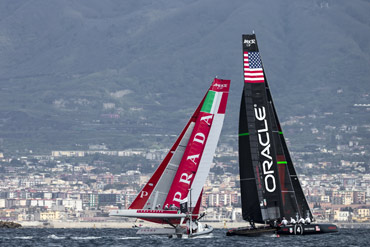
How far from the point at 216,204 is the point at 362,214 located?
59.9 ft

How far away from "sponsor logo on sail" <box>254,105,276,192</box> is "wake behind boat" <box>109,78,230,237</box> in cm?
276

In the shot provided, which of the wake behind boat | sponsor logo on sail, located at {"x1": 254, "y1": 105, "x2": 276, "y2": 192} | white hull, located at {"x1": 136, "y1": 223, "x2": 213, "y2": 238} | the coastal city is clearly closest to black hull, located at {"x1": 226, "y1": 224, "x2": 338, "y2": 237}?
white hull, located at {"x1": 136, "y1": 223, "x2": 213, "y2": 238}

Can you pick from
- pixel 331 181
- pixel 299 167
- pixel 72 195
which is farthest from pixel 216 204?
pixel 299 167

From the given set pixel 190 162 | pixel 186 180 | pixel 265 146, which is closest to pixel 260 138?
pixel 265 146

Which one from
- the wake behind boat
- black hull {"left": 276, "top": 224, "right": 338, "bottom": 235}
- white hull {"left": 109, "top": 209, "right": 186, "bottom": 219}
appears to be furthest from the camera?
the wake behind boat

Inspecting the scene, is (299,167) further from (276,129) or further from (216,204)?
(276,129)

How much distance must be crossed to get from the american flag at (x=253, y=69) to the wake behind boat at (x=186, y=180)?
2691mm

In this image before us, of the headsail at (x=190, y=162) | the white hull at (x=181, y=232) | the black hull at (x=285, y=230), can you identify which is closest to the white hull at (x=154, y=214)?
the headsail at (x=190, y=162)

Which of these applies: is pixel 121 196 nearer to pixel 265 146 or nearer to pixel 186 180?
pixel 186 180

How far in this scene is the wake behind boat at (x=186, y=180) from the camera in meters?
45.8

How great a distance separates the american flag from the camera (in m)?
44.7

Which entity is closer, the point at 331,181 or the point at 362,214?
the point at 362,214

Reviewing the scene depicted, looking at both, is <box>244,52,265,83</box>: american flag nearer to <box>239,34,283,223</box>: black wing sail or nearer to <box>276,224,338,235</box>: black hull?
<box>239,34,283,223</box>: black wing sail

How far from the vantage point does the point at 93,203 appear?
15638 cm
